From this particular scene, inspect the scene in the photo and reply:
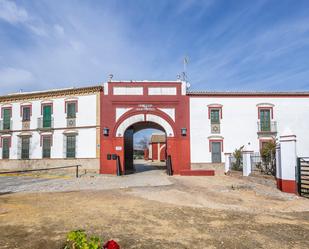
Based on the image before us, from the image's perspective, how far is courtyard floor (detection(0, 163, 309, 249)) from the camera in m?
4.88

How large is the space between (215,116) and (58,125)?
12.6 m

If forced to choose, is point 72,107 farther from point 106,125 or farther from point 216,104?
point 216,104

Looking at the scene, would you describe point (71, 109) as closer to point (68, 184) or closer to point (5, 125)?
point (5, 125)

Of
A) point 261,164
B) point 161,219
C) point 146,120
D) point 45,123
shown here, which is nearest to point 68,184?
point 146,120

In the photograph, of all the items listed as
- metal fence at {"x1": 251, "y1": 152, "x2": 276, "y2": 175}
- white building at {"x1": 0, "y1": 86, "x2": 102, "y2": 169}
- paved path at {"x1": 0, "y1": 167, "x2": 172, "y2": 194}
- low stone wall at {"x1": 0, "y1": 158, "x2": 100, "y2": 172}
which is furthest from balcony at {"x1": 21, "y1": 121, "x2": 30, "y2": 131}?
metal fence at {"x1": 251, "y1": 152, "x2": 276, "y2": 175}

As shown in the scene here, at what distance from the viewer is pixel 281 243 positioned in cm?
482

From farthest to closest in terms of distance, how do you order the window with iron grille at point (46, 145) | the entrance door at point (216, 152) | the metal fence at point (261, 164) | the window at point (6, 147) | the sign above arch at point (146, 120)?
1. the window at point (6, 147)
2. the window with iron grille at point (46, 145)
3. the entrance door at point (216, 152)
4. the sign above arch at point (146, 120)
5. the metal fence at point (261, 164)

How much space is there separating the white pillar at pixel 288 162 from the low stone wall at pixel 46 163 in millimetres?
12827

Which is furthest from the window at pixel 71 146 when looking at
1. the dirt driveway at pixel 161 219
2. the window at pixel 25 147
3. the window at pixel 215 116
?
the window at pixel 215 116

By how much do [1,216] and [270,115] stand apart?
19.2m

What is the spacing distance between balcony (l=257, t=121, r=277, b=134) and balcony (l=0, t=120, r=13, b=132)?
20.6 meters

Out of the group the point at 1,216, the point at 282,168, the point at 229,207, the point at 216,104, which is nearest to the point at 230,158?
the point at 216,104

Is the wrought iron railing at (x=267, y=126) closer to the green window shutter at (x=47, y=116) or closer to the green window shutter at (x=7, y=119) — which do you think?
the green window shutter at (x=47, y=116)

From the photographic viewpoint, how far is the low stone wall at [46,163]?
1898 cm
